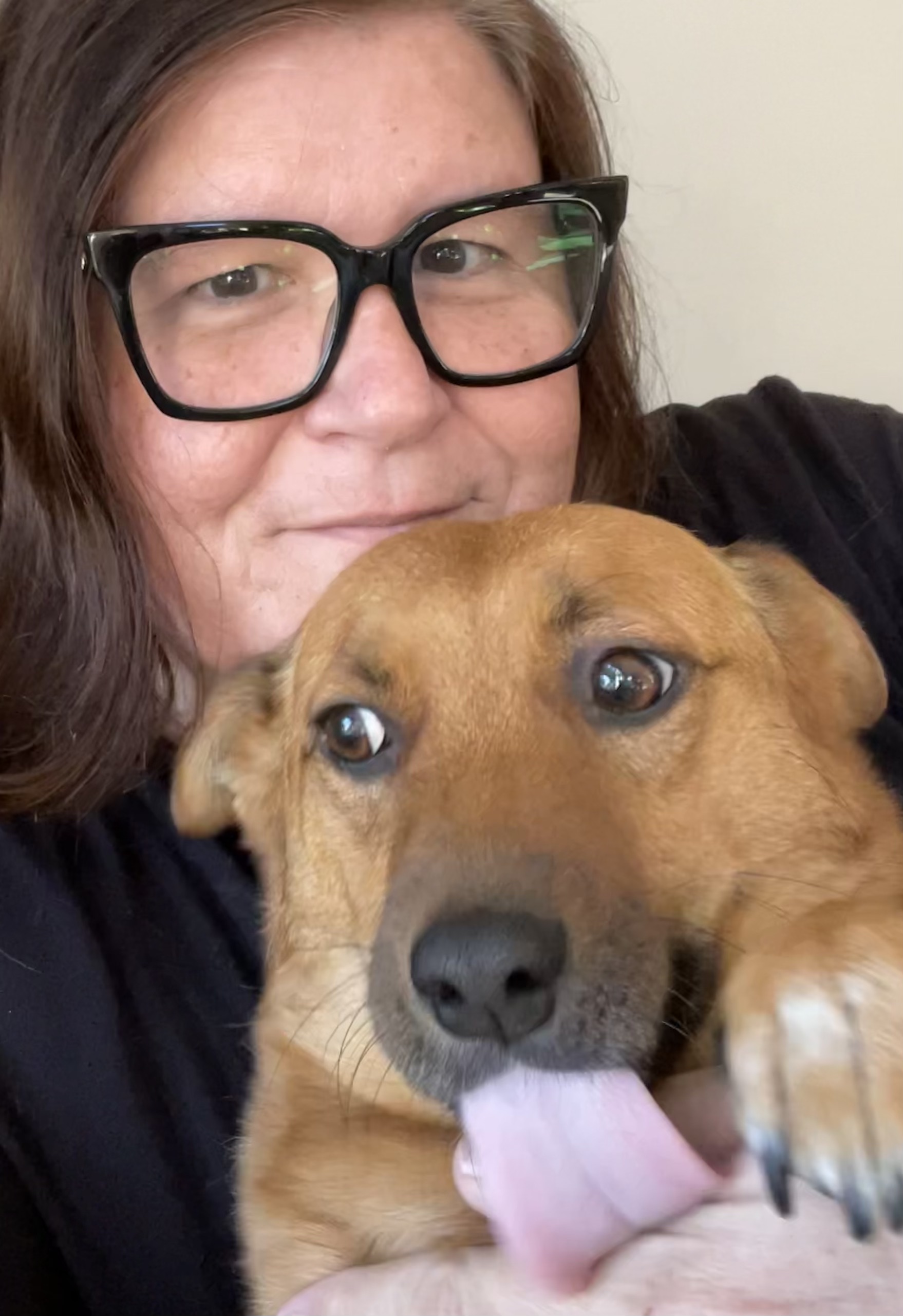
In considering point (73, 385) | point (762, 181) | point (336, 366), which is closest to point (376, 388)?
point (336, 366)

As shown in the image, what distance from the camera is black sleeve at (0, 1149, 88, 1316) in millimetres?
1203

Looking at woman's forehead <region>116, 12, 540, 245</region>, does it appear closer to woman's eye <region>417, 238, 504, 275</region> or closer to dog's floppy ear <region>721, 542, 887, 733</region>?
woman's eye <region>417, 238, 504, 275</region>

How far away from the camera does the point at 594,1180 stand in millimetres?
962

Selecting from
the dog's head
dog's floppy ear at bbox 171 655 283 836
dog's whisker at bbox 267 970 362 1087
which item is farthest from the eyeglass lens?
dog's whisker at bbox 267 970 362 1087

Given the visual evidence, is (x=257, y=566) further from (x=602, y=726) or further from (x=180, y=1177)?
(x=180, y=1177)

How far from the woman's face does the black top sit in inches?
14.4

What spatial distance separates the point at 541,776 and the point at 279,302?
76cm

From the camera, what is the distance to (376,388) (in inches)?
57.5

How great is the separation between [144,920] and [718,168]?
2.31m

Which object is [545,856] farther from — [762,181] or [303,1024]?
[762,181]

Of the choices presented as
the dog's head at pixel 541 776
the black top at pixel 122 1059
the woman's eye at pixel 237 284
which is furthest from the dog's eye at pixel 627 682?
the woman's eye at pixel 237 284

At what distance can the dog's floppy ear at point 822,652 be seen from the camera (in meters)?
1.40

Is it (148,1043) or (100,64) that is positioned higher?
(100,64)

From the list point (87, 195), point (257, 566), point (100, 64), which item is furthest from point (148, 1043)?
point (100, 64)
